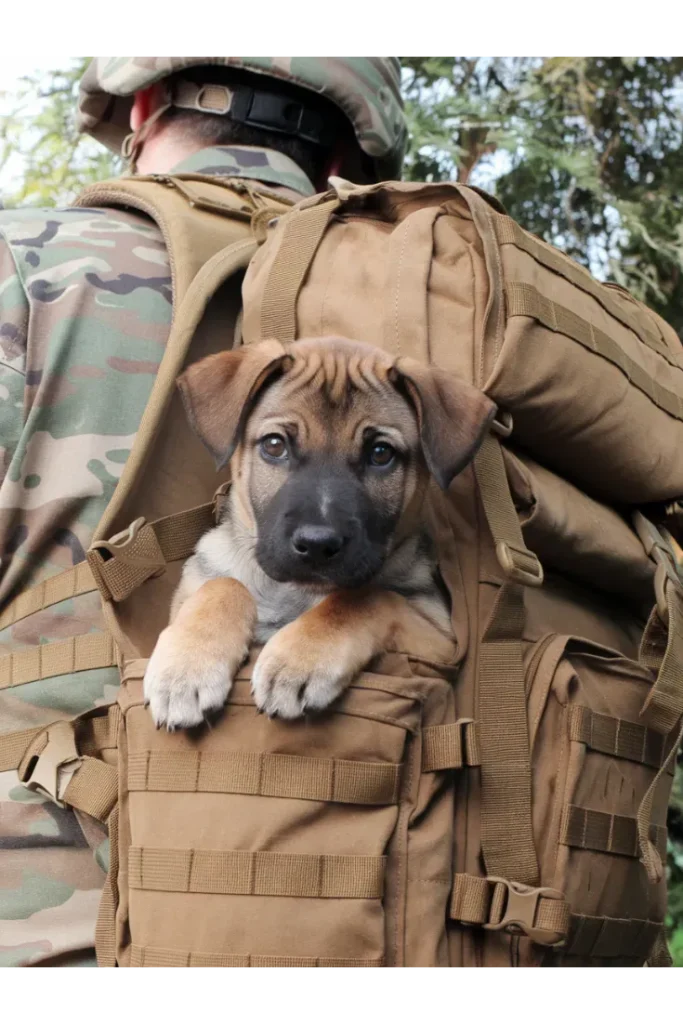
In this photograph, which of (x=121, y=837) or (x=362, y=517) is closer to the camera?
(x=121, y=837)

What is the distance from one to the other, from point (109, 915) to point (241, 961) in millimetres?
519

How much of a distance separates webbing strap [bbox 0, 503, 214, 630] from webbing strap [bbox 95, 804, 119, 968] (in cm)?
65

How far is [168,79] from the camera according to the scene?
4.93 meters

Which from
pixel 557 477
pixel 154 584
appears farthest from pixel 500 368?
pixel 154 584

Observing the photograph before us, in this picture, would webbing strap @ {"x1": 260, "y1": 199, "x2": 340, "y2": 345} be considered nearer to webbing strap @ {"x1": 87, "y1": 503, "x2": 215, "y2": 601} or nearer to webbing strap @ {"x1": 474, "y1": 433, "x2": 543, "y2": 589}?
webbing strap @ {"x1": 87, "y1": 503, "x2": 215, "y2": 601}

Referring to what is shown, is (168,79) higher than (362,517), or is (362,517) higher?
(168,79)

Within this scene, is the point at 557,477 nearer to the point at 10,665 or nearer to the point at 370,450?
the point at 370,450

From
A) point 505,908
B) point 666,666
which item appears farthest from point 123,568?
point 666,666

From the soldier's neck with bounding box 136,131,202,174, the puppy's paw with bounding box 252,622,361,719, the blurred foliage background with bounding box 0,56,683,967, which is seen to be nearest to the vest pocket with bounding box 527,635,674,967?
the puppy's paw with bounding box 252,622,361,719

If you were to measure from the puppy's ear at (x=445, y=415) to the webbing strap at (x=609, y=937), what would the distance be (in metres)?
1.30

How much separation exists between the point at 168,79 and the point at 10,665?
2850 millimetres

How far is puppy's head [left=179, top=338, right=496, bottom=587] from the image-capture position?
3.19 m

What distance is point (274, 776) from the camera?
2.74m

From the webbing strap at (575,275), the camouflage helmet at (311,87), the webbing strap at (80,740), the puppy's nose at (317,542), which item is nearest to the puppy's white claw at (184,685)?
the puppy's nose at (317,542)
